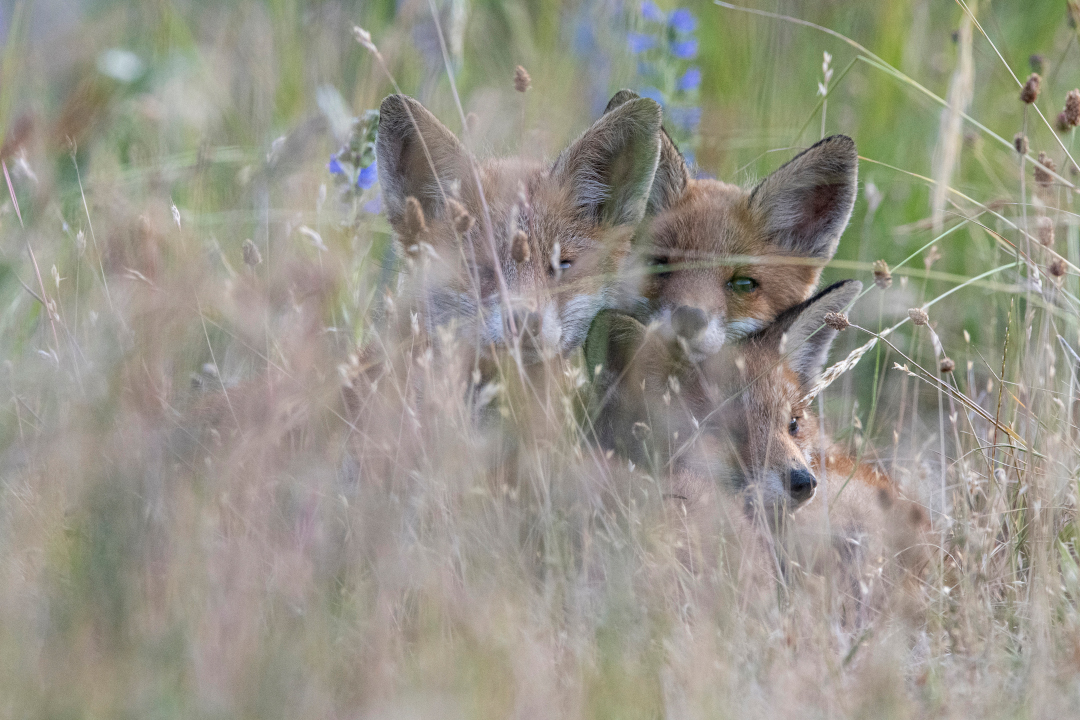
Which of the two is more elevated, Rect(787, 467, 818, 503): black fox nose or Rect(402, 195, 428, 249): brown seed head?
Rect(402, 195, 428, 249): brown seed head

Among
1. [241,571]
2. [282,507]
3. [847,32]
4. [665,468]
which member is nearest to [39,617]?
[241,571]

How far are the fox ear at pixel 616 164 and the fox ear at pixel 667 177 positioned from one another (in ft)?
0.81

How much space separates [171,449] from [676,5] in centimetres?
437

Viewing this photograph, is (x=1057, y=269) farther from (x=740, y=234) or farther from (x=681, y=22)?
(x=681, y=22)

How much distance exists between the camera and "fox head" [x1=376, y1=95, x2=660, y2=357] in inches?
127

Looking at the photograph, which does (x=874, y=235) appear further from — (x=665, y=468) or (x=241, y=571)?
(x=241, y=571)

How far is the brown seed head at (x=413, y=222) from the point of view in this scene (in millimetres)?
2551

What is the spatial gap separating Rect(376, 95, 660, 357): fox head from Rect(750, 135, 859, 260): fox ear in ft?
1.98

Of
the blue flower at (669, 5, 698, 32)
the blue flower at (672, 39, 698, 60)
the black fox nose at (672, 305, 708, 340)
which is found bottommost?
the black fox nose at (672, 305, 708, 340)

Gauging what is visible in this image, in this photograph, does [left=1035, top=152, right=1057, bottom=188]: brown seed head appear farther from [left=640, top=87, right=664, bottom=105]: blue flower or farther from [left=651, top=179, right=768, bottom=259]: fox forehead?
[left=640, top=87, right=664, bottom=105]: blue flower

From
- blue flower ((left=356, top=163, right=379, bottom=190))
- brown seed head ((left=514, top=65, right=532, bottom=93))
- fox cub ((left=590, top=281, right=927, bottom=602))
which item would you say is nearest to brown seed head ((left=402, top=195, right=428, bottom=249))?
brown seed head ((left=514, top=65, right=532, bottom=93))

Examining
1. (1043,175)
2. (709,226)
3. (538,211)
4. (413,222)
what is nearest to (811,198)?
(709,226)

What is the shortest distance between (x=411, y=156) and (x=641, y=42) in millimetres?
1816

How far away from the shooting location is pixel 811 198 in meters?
3.81
